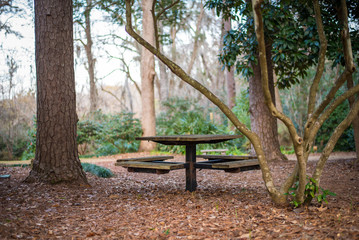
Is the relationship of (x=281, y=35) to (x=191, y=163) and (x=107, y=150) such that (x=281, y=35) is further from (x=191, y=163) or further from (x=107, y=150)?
(x=107, y=150)

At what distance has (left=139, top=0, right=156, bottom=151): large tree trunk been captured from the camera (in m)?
12.3

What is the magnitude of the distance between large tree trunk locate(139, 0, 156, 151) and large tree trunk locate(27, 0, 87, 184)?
7.49m

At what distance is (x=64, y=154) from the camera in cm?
469

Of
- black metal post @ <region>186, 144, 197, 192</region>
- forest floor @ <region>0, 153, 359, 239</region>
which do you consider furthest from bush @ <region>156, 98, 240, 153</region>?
forest floor @ <region>0, 153, 359, 239</region>

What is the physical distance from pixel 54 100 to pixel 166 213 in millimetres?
2385

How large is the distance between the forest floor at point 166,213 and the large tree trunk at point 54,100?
29 centimetres

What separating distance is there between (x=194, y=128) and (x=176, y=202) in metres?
7.88

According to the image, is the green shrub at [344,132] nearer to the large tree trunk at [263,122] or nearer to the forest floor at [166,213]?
the large tree trunk at [263,122]

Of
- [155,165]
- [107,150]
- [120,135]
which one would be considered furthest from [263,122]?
[107,150]

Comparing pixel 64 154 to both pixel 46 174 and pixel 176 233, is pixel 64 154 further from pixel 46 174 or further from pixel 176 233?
pixel 176 233

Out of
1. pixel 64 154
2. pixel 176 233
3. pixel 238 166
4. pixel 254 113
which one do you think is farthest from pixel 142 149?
pixel 176 233

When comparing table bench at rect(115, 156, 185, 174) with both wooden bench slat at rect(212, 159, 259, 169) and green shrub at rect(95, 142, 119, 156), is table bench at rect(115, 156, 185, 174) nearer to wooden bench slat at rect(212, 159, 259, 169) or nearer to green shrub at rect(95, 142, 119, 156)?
wooden bench slat at rect(212, 159, 259, 169)

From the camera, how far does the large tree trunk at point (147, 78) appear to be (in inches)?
485

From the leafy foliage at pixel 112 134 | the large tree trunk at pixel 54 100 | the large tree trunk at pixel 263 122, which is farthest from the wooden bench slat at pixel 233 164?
the leafy foliage at pixel 112 134
